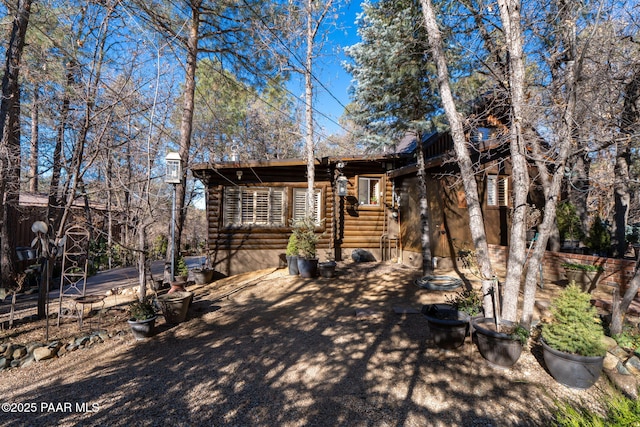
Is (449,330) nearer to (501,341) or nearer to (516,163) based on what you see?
(501,341)

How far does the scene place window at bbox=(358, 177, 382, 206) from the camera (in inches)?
386

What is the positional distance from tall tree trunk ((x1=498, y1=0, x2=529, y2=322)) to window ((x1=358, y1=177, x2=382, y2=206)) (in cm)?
596

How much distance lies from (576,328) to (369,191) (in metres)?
7.25

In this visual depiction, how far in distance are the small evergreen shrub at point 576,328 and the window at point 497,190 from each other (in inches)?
238

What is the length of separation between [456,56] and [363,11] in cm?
396

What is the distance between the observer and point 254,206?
9125 millimetres

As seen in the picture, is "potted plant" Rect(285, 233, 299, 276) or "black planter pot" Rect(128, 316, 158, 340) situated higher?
"potted plant" Rect(285, 233, 299, 276)

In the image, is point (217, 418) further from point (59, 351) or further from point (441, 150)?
point (441, 150)

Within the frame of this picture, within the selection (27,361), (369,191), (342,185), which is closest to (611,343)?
(342,185)

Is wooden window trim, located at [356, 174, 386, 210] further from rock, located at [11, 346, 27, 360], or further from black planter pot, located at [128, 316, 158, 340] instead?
rock, located at [11, 346, 27, 360]

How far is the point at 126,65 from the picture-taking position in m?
5.56

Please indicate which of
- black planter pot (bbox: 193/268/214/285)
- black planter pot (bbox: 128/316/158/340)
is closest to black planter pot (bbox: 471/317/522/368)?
black planter pot (bbox: 128/316/158/340)

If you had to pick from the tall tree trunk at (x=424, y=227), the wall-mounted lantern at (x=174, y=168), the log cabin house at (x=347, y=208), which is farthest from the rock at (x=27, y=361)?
the tall tree trunk at (x=424, y=227)

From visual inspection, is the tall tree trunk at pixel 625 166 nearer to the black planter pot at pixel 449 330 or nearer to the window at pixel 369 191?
the black planter pot at pixel 449 330
